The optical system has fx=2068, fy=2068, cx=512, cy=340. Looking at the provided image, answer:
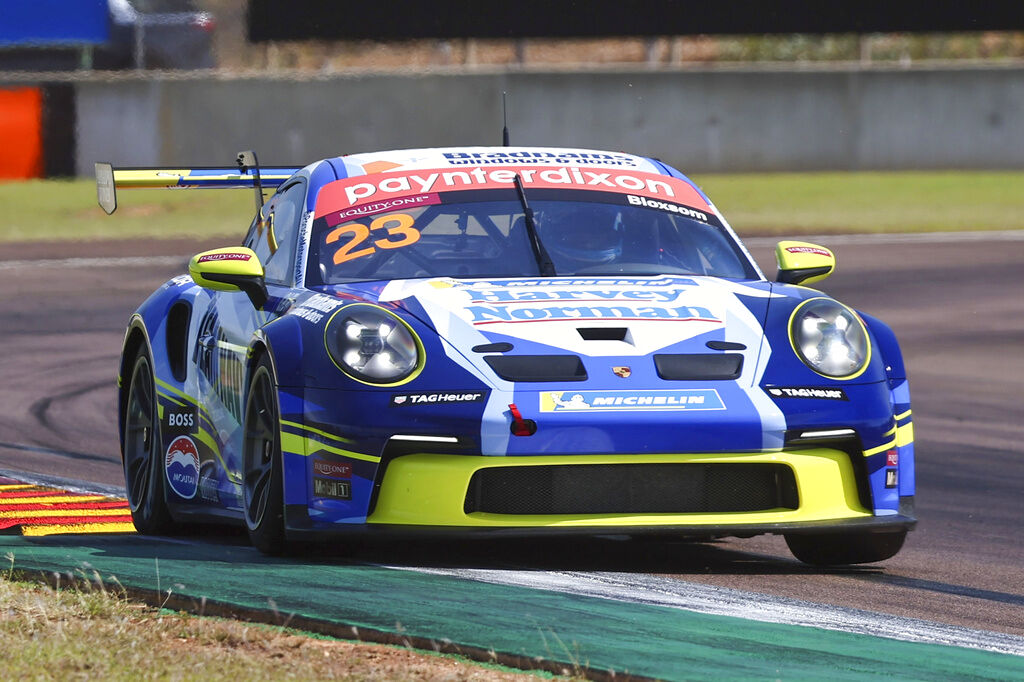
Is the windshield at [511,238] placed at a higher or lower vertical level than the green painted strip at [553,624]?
higher

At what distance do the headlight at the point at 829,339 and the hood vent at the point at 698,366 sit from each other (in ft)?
0.74

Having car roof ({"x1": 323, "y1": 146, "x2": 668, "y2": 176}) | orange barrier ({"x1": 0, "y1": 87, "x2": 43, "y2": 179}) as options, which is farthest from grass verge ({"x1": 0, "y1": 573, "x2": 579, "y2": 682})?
orange barrier ({"x1": 0, "y1": 87, "x2": 43, "y2": 179})

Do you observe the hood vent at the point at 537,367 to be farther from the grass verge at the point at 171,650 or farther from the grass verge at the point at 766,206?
the grass verge at the point at 766,206

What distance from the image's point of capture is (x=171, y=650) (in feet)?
14.9

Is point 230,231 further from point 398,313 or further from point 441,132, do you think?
point 398,313

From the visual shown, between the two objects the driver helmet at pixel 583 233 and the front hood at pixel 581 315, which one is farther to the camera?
the driver helmet at pixel 583 233

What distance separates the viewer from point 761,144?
29.1 metres

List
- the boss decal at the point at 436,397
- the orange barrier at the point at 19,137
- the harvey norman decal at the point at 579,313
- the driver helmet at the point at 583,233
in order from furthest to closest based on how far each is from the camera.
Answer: the orange barrier at the point at 19,137, the driver helmet at the point at 583,233, the harvey norman decal at the point at 579,313, the boss decal at the point at 436,397

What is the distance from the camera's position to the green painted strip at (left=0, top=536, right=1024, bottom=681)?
4.62 meters

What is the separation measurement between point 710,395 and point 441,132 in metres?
22.4

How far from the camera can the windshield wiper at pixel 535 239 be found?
6652mm

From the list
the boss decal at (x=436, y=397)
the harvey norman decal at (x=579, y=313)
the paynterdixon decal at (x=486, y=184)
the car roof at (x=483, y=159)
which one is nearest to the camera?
the boss decal at (x=436, y=397)

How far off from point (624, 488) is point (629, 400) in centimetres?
26

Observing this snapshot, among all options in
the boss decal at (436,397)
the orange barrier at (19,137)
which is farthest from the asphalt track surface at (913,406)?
the orange barrier at (19,137)
